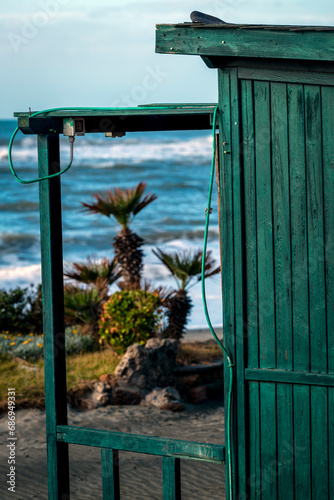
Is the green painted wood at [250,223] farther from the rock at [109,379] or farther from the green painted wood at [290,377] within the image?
the rock at [109,379]

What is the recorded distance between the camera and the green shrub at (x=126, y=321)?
905cm

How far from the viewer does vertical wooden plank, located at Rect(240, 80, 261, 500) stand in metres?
3.62

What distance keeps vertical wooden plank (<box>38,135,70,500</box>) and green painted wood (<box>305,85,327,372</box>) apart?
1.53 metres

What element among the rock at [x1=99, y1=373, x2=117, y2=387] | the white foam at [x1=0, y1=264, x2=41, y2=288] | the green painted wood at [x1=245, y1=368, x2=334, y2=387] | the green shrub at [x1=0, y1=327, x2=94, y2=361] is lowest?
the rock at [x1=99, y1=373, x2=117, y2=387]

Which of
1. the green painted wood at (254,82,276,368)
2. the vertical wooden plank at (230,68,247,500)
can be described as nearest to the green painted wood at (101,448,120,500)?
the vertical wooden plank at (230,68,247,500)

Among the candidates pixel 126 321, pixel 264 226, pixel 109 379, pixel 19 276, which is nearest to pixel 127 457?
pixel 109 379

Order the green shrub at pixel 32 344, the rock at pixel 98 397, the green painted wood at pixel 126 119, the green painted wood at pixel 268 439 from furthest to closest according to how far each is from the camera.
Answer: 1. the green shrub at pixel 32 344
2. the rock at pixel 98 397
3. the green painted wood at pixel 126 119
4. the green painted wood at pixel 268 439

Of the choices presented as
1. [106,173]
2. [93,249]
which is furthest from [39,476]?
[106,173]

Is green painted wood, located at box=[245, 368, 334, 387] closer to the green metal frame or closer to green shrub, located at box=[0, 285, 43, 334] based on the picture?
the green metal frame

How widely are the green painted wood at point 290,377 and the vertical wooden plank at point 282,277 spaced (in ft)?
0.13

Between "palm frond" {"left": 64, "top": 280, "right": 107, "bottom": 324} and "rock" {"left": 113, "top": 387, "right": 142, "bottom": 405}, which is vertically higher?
"palm frond" {"left": 64, "top": 280, "right": 107, "bottom": 324}

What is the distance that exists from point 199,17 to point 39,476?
4.27 metres

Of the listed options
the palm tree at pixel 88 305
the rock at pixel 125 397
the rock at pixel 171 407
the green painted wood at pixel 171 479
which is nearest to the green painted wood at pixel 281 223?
the green painted wood at pixel 171 479

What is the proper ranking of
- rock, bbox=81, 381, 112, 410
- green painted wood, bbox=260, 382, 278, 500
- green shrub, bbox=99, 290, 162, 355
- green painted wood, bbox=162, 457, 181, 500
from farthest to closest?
green shrub, bbox=99, 290, 162, 355 → rock, bbox=81, 381, 112, 410 → green painted wood, bbox=162, 457, 181, 500 → green painted wood, bbox=260, 382, 278, 500
